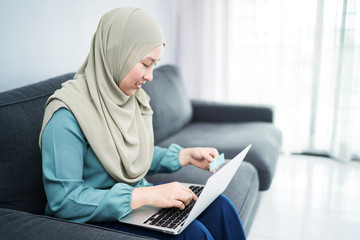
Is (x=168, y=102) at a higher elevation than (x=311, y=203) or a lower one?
higher

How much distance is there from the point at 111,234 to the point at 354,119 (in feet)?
8.48

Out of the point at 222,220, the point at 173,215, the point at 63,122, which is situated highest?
the point at 63,122

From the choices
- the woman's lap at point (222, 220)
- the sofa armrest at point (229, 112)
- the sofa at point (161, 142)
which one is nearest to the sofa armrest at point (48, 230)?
the sofa at point (161, 142)

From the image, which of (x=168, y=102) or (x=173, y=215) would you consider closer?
(x=173, y=215)

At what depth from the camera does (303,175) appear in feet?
8.96

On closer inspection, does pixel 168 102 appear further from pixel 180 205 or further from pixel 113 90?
pixel 180 205

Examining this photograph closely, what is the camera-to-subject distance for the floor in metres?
1.95

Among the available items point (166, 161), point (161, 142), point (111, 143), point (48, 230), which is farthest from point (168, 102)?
point (48, 230)

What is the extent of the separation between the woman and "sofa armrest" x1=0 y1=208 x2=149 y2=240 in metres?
0.08

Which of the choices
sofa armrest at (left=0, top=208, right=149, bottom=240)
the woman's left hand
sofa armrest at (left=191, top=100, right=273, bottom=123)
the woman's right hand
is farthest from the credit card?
sofa armrest at (left=191, top=100, right=273, bottom=123)

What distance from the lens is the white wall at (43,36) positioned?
153 centimetres

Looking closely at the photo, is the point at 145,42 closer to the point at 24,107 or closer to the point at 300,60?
the point at 24,107

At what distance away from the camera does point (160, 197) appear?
1.10 meters

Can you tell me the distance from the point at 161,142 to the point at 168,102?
0.28 m
